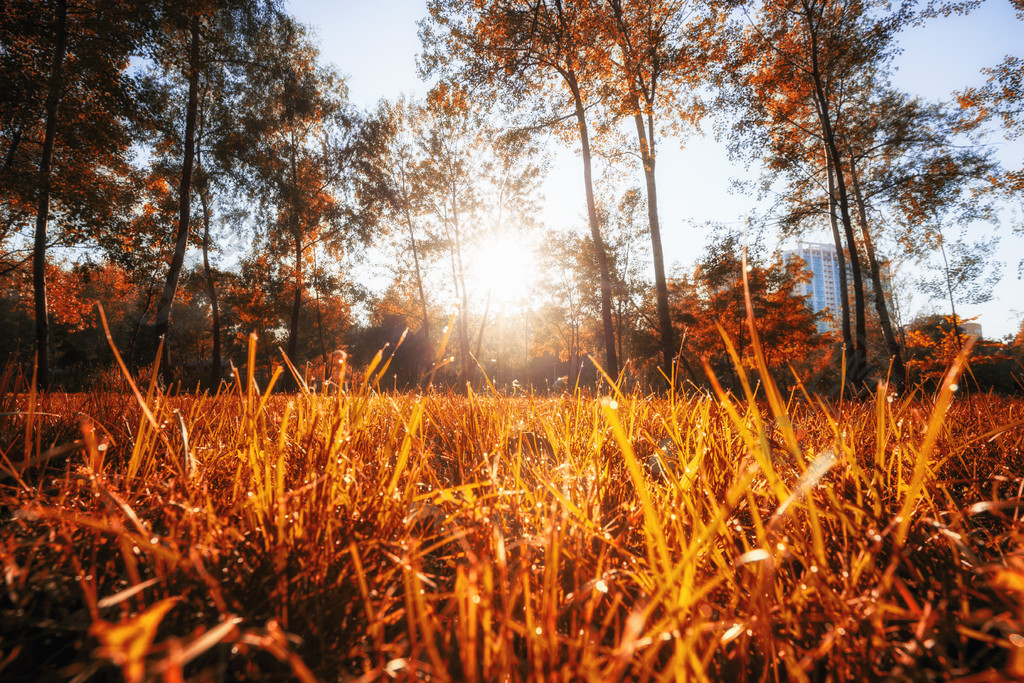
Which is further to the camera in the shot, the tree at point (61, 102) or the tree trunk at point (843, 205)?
the tree trunk at point (843, 205)

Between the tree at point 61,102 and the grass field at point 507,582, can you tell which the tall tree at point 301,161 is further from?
the grass field at point 507,582

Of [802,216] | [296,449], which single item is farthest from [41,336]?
[802,216]

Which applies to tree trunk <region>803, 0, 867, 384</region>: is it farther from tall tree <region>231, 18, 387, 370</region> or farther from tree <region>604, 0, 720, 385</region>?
tall tree <region>231, 18, 387, 370</region>

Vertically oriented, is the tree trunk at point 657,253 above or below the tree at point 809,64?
below

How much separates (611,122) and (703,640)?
43.0ft

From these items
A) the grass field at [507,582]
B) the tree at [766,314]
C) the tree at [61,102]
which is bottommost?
the grass field at [507,582]

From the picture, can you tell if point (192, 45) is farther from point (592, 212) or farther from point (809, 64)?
point (809, 64)

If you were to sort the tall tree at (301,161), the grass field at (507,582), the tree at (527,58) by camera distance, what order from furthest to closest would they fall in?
1. the tall tree at (301,161)
2. the tree at (527,58)
3. the grass field at (507,582)

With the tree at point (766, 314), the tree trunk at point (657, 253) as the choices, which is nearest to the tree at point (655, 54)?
the tree trunk at point (657, 253)

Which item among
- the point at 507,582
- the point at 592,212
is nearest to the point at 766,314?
the point at 592,212

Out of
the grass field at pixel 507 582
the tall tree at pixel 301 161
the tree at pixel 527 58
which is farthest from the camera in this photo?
the tall tree at pixel 301 161

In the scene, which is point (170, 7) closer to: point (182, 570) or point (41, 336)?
point (41, 336)

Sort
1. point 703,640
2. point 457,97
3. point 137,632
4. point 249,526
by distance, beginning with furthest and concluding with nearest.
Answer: point 457,97
point 249,526
point 703,640
point 137,632

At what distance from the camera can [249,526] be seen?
2.41 feet
